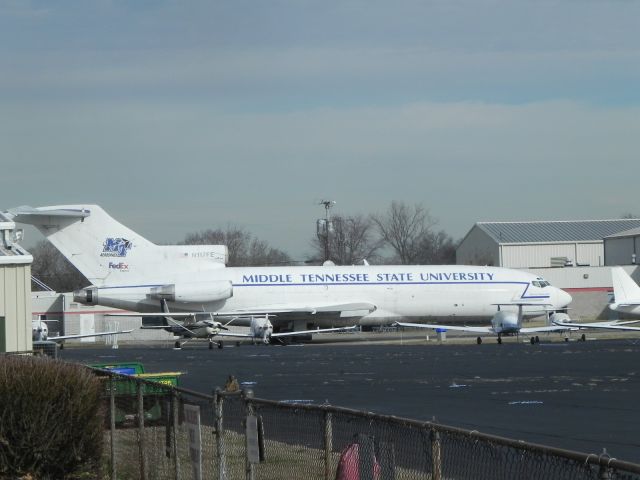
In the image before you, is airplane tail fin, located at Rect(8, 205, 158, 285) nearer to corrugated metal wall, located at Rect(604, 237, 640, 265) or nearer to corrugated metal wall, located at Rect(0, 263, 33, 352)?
corrugated metal wall, located at Rect(0, 263, 33, 352)

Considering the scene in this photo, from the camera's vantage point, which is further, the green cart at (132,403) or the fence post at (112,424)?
the green cart at (132,403)

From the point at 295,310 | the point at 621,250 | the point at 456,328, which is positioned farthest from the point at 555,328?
the point at 621,250

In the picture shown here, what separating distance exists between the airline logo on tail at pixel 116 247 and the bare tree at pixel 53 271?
54735mm

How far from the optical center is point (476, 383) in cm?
2578

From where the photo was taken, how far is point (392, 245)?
418 ft

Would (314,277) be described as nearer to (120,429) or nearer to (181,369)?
(181,369)

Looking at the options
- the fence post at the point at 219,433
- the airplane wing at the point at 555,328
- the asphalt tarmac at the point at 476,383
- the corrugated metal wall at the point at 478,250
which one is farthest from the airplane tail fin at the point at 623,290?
the fence post at the point at 219,433

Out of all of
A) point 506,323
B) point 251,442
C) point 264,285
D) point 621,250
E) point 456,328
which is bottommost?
point 456,328

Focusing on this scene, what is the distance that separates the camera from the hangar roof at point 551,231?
9961cm

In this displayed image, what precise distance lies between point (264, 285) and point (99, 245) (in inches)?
344

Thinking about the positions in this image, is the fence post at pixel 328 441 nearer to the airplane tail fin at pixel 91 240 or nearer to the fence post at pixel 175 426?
the fence post at pixel 175 426

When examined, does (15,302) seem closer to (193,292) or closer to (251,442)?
(251,442)

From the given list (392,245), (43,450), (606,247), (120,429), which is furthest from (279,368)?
(392,245)

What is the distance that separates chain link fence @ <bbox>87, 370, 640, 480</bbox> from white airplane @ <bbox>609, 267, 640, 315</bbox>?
4756 centimetres
